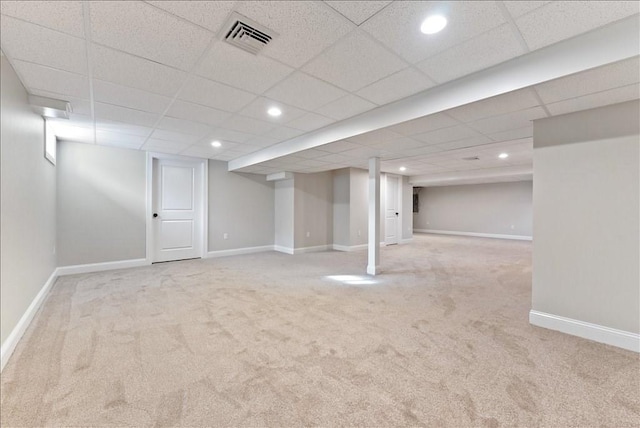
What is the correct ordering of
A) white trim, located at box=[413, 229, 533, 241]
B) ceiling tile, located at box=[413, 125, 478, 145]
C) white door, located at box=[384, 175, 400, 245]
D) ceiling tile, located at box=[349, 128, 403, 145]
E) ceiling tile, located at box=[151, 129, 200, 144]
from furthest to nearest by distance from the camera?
white trim, located at box=[413, 229, 533, 241], white door, located at box=[384, 175, 400, 245], ceiling tile, located at box=[151, 129, 200, 144], ceiling tile, located at box=[349, 128, 403, 145], ceiling tile, located at box=[413, 125, 478, 145]

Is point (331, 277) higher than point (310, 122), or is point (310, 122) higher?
point (310, 122)

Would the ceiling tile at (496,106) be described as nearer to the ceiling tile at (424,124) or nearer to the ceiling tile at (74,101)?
the ceiling tile at (424,124)

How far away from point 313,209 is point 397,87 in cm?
522

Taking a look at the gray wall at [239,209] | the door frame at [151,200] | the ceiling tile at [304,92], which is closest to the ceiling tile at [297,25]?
the ceiling tile at [304,92]

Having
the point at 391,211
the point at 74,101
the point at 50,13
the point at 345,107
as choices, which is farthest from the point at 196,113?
the point at 391,211

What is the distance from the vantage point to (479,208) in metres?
11.4

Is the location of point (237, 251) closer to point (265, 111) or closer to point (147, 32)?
point (265, 111)

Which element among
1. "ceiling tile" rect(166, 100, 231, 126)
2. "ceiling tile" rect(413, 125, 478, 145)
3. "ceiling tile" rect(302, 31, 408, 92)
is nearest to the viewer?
"ceiling tile" rect(302, 31, 408, 92)

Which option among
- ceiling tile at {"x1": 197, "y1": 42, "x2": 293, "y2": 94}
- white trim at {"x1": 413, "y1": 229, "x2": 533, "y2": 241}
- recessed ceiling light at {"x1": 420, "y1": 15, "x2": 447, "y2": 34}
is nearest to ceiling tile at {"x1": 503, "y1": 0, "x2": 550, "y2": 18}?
recessed ceiling light at {"x1": 420, "y1": 15, "x2": 447, "y2": 34}

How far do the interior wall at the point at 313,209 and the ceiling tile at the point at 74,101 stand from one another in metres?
4.45

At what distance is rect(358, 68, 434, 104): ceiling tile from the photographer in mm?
2355

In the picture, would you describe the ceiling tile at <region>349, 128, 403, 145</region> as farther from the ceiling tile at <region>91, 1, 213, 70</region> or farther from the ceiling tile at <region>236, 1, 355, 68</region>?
the ceiling tile at <region>91, 1, 213, 70</region>

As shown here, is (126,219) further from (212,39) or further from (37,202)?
(212,39)

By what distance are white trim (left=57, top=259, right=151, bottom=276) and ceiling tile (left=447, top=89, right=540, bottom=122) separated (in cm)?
594
